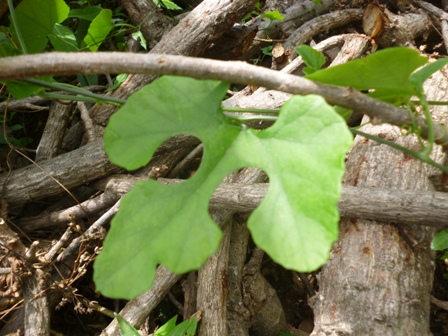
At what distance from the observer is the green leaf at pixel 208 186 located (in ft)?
2.78

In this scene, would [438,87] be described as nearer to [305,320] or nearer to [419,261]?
[419,261]

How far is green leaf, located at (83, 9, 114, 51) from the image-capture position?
5.85 ft

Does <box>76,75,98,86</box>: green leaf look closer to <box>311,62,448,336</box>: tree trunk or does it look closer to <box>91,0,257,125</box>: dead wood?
<box>91,0,257,125</box>: dead wood

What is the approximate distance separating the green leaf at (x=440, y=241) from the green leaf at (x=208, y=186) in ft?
3.27

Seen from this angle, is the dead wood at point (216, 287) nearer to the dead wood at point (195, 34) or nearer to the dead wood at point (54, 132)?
the dead wood at point (195, 34)

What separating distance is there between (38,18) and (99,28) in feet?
0.94

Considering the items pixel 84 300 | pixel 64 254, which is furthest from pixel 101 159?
pixel 84 300

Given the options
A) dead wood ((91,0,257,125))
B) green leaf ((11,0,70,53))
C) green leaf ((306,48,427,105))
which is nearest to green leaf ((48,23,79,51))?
green leaf ((11,0,70,53))

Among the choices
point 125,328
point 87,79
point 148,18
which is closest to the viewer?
point 125,328

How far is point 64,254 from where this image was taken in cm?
186

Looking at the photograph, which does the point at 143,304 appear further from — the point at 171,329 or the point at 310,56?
the point at 310,56

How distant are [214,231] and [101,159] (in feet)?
3.89

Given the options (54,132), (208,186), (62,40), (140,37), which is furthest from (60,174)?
(208,186)

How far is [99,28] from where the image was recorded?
1842mm
